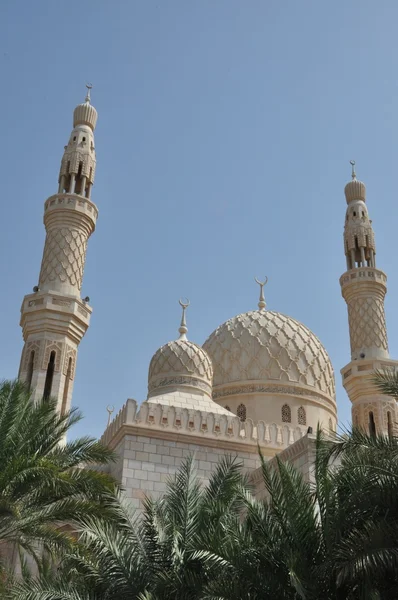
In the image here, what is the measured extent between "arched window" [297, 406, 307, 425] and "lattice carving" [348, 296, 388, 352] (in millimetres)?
2353

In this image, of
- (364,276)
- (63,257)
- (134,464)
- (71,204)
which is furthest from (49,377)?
(364,276)

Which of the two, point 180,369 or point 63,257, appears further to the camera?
point 180,369

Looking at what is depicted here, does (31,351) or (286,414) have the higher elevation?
(286,414)

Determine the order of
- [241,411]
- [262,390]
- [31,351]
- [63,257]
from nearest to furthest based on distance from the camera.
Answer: [31,351], [63,257], [241,411], [262,390]

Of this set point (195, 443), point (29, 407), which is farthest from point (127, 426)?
point (29, 407)

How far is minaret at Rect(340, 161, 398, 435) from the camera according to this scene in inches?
730

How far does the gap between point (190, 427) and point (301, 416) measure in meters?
→ 6.64

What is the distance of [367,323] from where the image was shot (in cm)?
1925

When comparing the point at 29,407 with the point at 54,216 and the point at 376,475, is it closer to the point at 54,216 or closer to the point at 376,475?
the point at 376,475

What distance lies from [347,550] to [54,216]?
1223cm

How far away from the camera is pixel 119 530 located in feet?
26.6

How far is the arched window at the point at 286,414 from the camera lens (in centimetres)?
1997

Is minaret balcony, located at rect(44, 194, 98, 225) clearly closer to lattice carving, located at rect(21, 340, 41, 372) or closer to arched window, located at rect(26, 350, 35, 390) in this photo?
lattice carving, located at rect(21, 340, 41, 372)

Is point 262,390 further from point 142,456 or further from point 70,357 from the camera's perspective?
point 142,456
